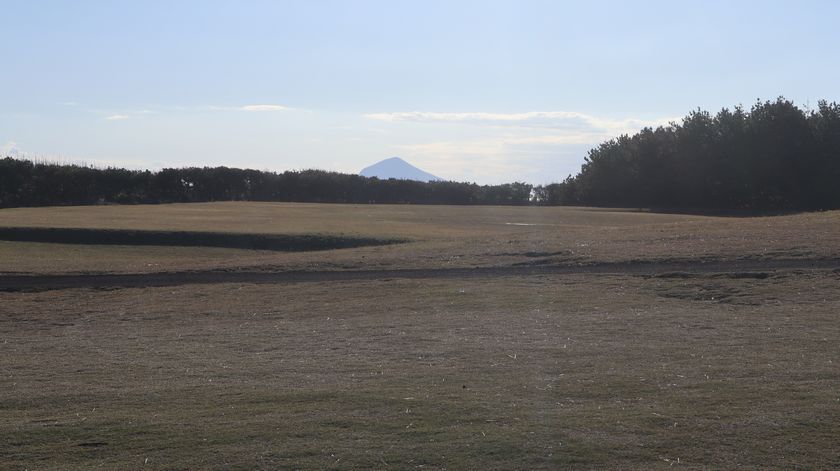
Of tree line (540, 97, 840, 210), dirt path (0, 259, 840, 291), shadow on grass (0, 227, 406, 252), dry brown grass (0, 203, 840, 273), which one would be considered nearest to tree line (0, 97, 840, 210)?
tree line (540, 97, 840, 210)

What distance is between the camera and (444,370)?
12977mm

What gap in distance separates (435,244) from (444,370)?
875 inches

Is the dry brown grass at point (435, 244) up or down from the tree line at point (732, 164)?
down

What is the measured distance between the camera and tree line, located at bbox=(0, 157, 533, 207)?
7588cm

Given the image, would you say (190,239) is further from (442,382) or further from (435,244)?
(442,382)

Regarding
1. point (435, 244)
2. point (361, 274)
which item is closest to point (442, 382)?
point (361, 274)

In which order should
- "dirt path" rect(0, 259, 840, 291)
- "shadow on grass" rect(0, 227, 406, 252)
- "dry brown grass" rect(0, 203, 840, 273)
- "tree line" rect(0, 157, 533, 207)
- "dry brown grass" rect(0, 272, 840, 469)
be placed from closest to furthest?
1. "dry brown grass" rect(0, 272, 840, 469)
2. "dirt path" rect(0, 259, 840, 291)
3. "dry brown grass" rect(0, 203, 840, 273)
4. "shadow on grass" rect(0, 227, 406, 252)
5. "tree line" rect(0, 157, 533, 207)

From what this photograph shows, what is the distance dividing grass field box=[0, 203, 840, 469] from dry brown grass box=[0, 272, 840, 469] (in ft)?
0.13

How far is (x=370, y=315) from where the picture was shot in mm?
20406

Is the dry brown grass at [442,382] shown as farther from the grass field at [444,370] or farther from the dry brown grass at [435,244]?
the dry brown grass at [435,244]

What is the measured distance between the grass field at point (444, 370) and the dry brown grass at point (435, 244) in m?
0.30

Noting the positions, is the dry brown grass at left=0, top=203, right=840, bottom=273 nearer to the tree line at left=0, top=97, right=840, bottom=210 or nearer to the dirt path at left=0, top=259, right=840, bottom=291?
the dirt path at left=0, top=259, right=840, bottom=291

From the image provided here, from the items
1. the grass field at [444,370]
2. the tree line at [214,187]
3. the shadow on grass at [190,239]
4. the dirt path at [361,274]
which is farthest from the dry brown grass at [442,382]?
the tree line at [214,187]

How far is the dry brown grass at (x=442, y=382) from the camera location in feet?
28.5
